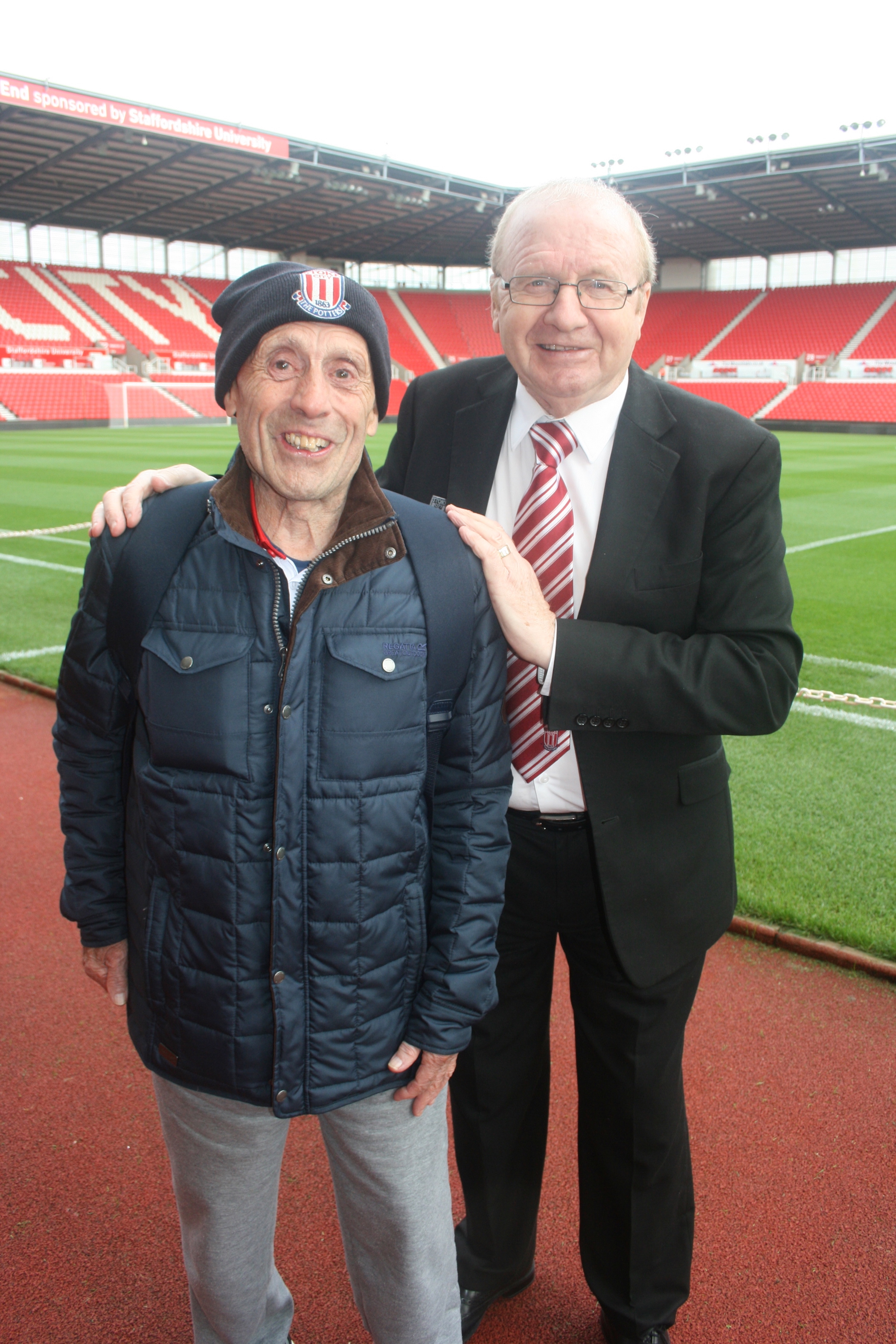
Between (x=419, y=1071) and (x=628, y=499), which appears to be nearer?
(x=419, y=1071)

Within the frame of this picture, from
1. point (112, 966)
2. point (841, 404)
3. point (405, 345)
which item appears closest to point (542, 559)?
point (112, 966)

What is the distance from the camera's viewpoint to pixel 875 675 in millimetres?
7312

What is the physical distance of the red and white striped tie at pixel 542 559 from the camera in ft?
6.75

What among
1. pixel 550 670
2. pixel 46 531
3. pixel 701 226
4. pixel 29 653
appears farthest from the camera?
pixel 701 226

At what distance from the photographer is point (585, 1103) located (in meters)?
2.27

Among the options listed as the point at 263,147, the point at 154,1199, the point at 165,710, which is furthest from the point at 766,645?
the point at 263,147

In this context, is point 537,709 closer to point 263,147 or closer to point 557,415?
point 557,415

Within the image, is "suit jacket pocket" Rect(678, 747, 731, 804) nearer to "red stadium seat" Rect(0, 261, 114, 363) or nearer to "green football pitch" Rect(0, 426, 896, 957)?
"green football pitch" Rect(0, 426, 896, 957)

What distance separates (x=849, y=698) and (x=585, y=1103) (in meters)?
5.13

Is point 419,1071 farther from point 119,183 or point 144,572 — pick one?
point 119,183

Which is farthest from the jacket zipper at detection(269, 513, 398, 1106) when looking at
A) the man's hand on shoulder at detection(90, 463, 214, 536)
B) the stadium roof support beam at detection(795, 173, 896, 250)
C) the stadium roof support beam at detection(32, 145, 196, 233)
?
the stadium roof support beam at detection(795, 173, 896, 250)

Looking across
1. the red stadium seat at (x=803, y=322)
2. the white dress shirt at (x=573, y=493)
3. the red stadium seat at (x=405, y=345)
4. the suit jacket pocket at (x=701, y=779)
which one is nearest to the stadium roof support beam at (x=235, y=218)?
the red stadium seat at (x=405, y=345)

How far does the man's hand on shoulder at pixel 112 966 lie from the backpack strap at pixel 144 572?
56 cm

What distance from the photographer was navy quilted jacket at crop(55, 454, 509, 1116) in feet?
5.43
